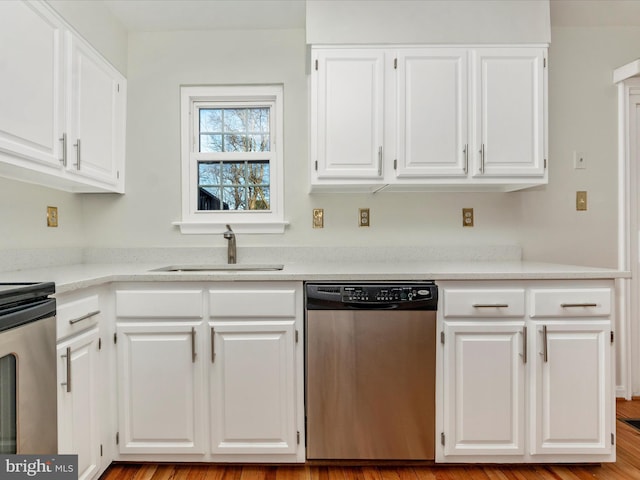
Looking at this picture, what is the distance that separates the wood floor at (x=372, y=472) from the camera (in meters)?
1.77

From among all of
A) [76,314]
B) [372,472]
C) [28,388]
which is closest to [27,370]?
[28,388]

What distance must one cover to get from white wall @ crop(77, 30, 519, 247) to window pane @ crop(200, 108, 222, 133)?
6.3 inches

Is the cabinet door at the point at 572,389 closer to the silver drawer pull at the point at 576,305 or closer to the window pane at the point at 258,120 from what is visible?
the silver drawer pull at the point at 576,305

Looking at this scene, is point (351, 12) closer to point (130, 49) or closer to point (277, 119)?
point (277, 119)

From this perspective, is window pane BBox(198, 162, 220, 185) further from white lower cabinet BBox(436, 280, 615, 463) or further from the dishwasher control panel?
white lower cabinet BBox(436, 280, 615, 463)

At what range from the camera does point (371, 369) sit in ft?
5.78

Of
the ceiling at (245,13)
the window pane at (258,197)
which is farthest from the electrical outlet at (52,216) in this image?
the ceiling at (245,13)

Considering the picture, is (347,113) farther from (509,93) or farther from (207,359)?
(207,359)

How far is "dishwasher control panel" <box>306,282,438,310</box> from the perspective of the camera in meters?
1.75

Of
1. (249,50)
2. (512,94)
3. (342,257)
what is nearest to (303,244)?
(342,257)

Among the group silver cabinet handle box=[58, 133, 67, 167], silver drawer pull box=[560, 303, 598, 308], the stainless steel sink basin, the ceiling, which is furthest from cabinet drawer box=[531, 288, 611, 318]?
silver cabinet handle box=[58, 133, 67, 167]

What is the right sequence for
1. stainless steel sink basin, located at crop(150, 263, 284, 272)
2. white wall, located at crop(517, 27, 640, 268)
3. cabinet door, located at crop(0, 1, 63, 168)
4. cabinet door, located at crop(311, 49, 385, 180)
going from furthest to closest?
white wall, located at crop(517, 27, 640, 268)
stainless steel sink basin, located at crop(150, 263, 284, 272)
cabinet door, located at crop(311, 49, 385, 180)
cabinet door, located at crop(0, 1, 63, 168)

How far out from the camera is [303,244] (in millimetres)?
2469

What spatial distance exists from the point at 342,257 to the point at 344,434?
103cm
